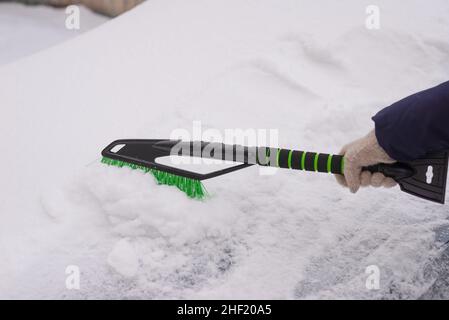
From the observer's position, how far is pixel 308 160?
3.83 feet

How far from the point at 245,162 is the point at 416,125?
430 mm

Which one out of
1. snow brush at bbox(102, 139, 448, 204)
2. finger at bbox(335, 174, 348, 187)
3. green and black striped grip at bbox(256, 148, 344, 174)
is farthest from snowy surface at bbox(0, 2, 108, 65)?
finger at bbox(335, 174, 348, 187)

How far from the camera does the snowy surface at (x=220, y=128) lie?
3.77 ft

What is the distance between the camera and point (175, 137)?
1.47m

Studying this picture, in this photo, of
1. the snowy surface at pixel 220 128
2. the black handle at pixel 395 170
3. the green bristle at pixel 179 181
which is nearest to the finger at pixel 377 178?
the black handle at pixel 395 170

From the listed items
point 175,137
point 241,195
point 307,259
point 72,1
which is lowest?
point 307,259

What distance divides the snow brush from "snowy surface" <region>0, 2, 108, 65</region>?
2165 mm

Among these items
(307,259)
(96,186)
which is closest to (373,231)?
(307,259)

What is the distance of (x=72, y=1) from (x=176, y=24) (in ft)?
5.90

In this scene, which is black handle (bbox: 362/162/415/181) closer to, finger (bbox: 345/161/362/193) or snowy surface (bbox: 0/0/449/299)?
finger (bbox: 345/161/362/193)

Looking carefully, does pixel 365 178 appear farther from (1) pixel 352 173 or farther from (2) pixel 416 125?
(2) pixel 416 125

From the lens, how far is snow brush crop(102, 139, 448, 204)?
3.60ft
